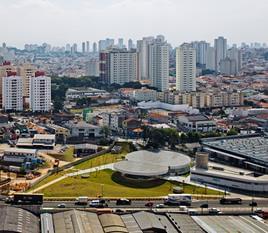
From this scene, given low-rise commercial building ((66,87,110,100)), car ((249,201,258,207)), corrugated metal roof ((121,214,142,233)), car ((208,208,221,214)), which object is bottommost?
car ((249,201,258,207))

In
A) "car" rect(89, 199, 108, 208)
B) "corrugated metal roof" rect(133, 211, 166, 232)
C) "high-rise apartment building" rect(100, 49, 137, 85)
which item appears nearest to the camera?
"corrugated metal roof" rect(133, 211, 166, 232)

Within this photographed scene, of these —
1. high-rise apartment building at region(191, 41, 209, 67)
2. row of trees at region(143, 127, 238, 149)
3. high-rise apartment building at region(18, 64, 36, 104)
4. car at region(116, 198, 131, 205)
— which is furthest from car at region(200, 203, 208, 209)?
high-rise apartment building at region(191, 41, 209, 67)

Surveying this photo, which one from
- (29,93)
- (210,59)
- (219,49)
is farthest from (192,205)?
(219,49)

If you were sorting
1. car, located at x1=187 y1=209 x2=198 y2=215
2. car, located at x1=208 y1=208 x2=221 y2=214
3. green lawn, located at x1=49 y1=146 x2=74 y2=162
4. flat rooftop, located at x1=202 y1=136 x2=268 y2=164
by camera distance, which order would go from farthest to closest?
1. green lawn, located at x1=49 y1=146 x2=74 y2=162
2. flat rooftop, located at x1=202 y1=136 x2=268 y2=164
3. car, located at x1=208 y1=208 x2=221 y2=214
4. car, located at x1=187 y1=209 x2=198 y2=215

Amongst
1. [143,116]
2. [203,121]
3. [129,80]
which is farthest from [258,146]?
[129,80]

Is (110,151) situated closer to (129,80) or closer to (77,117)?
(77,117)

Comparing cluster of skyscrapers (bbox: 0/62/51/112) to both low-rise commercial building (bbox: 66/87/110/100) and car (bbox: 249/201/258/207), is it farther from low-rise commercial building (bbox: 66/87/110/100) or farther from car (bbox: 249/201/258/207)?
car (bbox: 249/201/258/207)

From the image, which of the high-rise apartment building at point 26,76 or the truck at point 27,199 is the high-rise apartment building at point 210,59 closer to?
the high-rise apartment building at point 26,76
